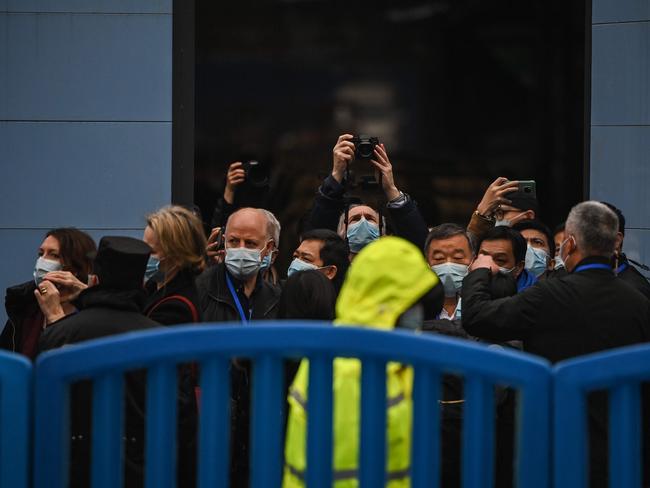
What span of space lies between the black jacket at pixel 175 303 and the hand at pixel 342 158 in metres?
1.65

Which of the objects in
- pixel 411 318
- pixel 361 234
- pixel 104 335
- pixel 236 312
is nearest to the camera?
pixel 411 318

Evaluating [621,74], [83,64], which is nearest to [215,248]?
[83,64]

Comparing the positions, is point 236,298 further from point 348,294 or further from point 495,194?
point 348,294

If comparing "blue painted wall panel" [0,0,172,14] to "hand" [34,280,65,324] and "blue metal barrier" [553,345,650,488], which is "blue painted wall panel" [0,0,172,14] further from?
"blue metal barrier" [553,345,650,488]

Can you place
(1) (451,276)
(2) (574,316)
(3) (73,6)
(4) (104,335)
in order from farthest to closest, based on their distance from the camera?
1. (3) (73,6)
2. (1) (451,276)
3. (2) (574,316)
4. (4) (104,335)

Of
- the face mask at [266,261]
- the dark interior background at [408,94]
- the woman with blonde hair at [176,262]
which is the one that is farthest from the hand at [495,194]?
the dark interior background at [408,94]

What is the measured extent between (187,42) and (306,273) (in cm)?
442

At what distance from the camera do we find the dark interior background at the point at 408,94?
1033 centimetres

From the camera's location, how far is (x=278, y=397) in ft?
11.6

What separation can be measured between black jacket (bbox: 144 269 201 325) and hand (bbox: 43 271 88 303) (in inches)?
23.6

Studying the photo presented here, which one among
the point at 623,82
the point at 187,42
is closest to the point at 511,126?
the point at 623,82

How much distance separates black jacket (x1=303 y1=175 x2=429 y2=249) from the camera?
708cm

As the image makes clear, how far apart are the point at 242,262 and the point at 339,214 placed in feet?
3.16

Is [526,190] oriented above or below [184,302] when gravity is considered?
above
